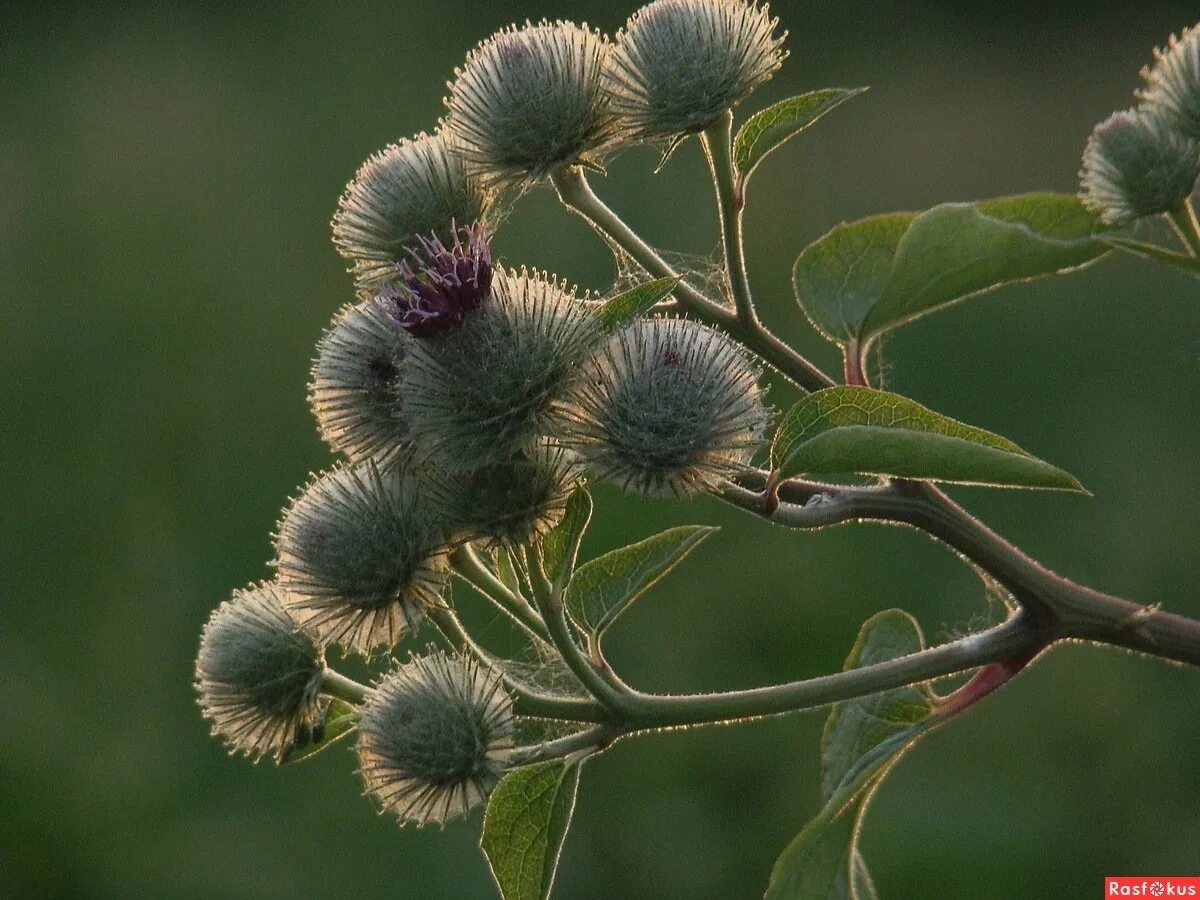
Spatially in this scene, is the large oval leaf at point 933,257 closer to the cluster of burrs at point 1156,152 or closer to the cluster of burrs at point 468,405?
the cluster of burrs at point 1156,152

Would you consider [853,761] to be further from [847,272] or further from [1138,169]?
[1138,169]

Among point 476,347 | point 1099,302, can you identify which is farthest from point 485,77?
point 1099,302

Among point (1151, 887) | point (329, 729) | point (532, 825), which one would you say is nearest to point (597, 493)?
point (1151, 887)

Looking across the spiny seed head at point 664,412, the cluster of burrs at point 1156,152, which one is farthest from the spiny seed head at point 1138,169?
the spiny seed head at point 664,412

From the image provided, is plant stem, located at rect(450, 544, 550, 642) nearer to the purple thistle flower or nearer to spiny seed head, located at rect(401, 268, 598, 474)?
spiny seed head, located at rect(401, 268, 598, 474)

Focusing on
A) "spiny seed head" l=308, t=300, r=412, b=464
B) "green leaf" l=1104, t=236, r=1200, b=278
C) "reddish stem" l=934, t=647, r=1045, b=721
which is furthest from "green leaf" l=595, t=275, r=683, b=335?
"reddish stem" l=934, t=647, r=1045, b=721

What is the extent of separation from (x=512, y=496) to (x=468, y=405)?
115 millimetres

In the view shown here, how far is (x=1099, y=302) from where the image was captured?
847 centimetres

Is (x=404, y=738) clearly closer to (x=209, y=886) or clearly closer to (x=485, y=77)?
(x=485, y=77)

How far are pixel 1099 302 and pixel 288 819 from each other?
548 cm

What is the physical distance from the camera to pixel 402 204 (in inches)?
77.0

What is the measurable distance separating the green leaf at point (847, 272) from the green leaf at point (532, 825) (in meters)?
0.67

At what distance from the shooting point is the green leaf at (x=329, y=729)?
193cm

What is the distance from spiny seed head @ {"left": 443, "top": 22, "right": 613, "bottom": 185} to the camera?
1941 mm
